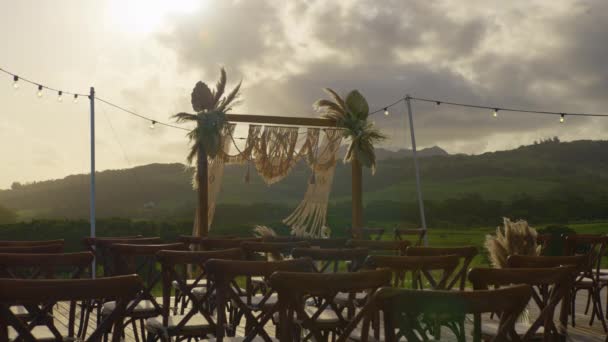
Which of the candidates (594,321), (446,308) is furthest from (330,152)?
(446,308)

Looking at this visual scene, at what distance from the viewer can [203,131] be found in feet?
30.3

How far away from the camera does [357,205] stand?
10.5 metres

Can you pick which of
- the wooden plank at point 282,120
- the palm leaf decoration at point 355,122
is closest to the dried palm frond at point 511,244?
the wooden plank at point 282,120

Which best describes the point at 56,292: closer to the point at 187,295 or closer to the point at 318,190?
the point at 187,295

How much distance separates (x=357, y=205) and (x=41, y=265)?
7680 mm

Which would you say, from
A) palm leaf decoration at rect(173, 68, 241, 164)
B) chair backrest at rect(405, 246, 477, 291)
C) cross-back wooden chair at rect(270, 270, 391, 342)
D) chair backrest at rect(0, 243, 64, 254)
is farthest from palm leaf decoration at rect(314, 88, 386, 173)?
cross-back wooden chair at rect(270, 270, 391, 342)

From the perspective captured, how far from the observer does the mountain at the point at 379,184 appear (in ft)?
128

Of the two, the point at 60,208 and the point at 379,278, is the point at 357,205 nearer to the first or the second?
the point at 379,278

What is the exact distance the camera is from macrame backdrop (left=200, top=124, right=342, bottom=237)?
9.58m

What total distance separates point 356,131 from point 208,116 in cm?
244

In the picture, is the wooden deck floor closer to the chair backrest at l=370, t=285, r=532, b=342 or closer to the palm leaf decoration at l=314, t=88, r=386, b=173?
the chair backrest at l=370, t=285, r=532, b=342

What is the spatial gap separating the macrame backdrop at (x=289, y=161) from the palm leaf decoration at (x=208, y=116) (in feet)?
0.72

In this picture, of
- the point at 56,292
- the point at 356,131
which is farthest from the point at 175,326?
the point at 356,131

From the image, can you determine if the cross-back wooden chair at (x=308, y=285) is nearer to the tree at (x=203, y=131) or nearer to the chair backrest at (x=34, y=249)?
the chair backrest at (x=34, y=249)
